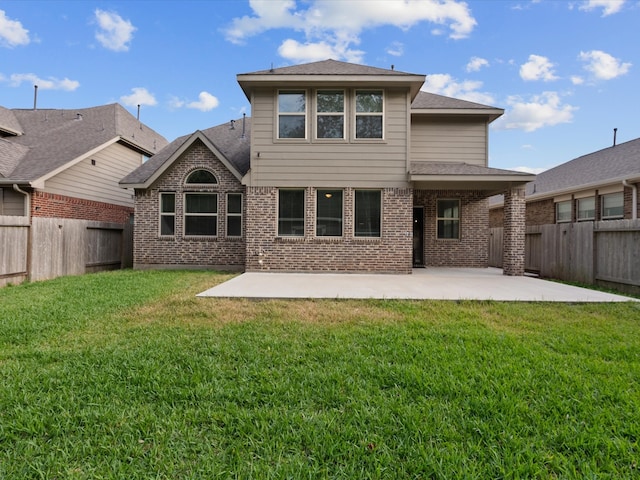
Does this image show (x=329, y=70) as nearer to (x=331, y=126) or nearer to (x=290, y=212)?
(x=331, y=126)

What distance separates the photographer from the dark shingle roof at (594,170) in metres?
11.9

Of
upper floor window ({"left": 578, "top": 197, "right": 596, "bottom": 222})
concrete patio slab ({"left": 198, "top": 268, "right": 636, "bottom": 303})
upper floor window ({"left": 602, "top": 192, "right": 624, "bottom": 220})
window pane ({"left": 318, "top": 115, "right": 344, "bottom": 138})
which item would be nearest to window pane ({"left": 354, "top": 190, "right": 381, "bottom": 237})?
concrete patio slab ({"left": 198, "top": 268, "right": 636, "bottom": 303})

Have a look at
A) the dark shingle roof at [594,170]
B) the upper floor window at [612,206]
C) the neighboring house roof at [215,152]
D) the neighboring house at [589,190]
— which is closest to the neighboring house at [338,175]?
the neighboring house roof at [215,152]

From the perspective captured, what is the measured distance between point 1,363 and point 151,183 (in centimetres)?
895

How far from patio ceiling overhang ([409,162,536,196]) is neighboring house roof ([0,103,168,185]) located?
11194mm

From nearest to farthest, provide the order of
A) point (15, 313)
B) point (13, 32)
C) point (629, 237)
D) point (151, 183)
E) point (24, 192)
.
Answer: point (15, 313) → point (629, 237) → point (24, 192) → point (151, 183) → point (13, 32)

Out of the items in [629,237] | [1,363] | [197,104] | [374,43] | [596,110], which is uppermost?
[197,104]

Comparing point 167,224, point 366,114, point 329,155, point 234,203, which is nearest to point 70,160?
point 167,224

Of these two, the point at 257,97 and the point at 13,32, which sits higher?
the point at 13,32

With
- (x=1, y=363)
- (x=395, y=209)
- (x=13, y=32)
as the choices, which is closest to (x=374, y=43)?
(x=395, y=209)

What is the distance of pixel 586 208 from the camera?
1300 centimetres

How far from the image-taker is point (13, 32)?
15.2m

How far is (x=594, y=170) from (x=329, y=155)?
10.9 m

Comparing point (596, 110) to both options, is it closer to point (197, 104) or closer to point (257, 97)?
point (257, 97)
